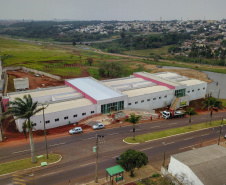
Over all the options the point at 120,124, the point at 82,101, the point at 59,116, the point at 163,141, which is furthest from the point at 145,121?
the point at 59,116

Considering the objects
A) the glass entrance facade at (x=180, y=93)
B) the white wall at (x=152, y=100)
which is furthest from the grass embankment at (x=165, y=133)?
the glass entrance facade at (x=180, y=93)

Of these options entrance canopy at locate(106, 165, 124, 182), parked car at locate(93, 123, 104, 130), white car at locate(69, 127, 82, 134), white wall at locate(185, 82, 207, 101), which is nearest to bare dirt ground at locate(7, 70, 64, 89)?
white car at locate(69, 127, 82, 134)

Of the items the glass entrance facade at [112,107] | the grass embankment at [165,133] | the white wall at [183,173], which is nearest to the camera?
the white wall at [183,173]

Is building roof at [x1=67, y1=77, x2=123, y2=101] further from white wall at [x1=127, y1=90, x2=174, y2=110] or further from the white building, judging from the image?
white wall at [x1=127, y1=90, x2=174, y2=110]

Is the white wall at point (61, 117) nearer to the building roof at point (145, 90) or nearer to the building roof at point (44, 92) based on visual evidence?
the building roof at point (44, 92)

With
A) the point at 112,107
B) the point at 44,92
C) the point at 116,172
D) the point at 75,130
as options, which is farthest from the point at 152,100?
the point at 116,172

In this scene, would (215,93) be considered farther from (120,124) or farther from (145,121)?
(120,124)

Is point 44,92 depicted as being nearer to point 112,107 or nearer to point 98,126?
point 112,107
